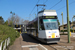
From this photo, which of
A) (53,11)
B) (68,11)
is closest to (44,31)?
(53,11)

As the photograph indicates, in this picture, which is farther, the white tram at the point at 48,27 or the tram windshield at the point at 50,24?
the tram windshield at the point at 50,24

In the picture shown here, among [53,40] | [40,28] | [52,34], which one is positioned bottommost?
[53,40]

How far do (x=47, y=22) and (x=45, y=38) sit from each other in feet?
5.78

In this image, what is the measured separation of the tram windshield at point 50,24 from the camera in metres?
10.4

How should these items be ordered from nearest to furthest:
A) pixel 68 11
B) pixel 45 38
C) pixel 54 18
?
pixel 45 38
pixel 54 18
pixel 68 11

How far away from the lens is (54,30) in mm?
10328

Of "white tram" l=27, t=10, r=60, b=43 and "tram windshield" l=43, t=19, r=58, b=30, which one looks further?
"tram windshield" l=43, t=19, r=58, b=30

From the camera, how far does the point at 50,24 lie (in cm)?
1043

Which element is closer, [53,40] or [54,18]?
[53,40]

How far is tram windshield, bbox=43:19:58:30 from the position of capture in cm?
1035

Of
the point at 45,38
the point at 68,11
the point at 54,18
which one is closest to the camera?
the point at 45,38

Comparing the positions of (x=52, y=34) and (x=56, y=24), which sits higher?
(x=56, y=24)

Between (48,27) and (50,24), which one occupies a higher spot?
(50,24)

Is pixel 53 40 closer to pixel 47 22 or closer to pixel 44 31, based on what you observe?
pixel 44 31
